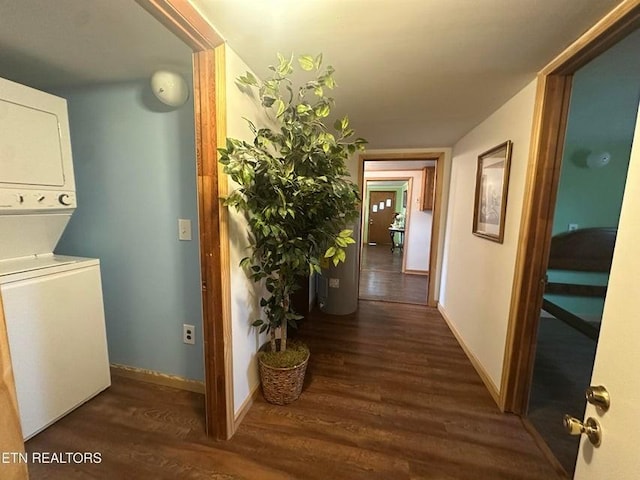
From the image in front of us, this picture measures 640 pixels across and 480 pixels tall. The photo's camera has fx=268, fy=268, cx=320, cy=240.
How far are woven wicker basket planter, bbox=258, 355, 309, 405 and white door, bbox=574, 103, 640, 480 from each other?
1.32 meters

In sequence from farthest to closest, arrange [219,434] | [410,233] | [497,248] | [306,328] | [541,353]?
[410,233]
[306,328]
[541,353]
[497,248]
[219,434]

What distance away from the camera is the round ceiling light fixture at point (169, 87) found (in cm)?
145

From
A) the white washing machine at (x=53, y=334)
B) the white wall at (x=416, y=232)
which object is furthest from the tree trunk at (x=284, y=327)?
the white wall at (x=416, y=232)

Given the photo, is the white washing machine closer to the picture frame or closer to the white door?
the white door

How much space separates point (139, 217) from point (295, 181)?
1.18 meters

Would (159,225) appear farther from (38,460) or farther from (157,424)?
(38,460)

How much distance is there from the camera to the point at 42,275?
144 cm

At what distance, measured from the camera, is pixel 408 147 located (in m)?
3.23

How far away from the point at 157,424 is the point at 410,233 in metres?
4.66

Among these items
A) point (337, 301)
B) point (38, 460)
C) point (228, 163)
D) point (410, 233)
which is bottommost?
point (38, 460)

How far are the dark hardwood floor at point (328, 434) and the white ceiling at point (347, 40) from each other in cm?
200

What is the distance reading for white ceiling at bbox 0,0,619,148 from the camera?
1020 millimetres

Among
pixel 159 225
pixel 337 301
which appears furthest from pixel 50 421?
pixel 337 301

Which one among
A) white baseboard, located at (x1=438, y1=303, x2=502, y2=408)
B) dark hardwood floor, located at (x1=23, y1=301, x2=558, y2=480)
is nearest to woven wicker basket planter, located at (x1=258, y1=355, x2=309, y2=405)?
dark hardwood floor, located at (x1=23, y1=301, x2=558, y2=480)
